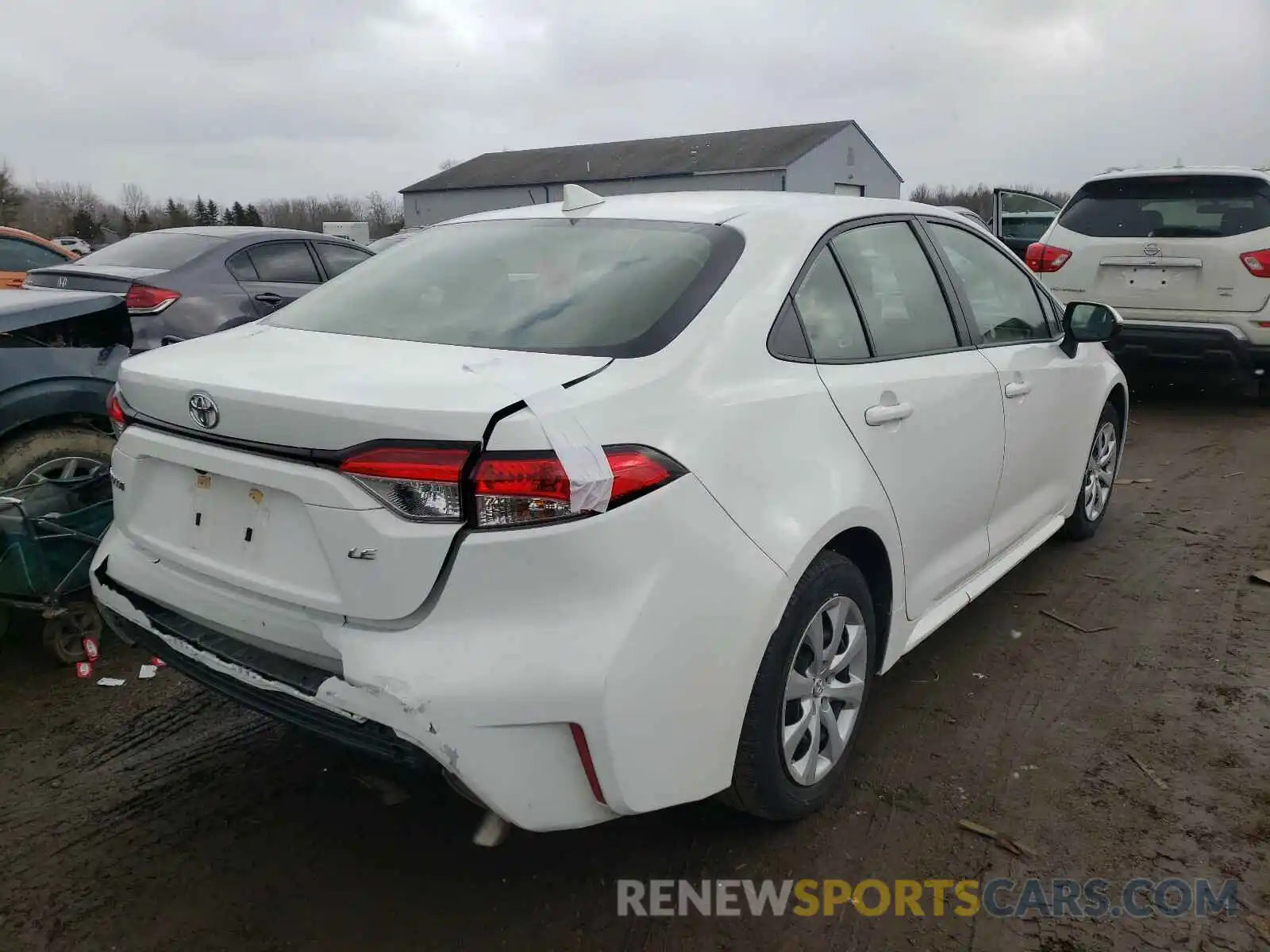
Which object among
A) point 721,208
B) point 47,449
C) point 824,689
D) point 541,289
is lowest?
point 824,689

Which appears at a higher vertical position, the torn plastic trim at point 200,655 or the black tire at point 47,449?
the black tire at point 47,449

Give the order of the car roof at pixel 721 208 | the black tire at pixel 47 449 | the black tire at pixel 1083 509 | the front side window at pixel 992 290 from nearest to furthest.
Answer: the car roof at pixel 721 208 → the front side window at pixel 992 290 → the black tire at pixel 47 449 → the black tire at pixel 1083 509

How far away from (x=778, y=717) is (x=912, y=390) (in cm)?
111

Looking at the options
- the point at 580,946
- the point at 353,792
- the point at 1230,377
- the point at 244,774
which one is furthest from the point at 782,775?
the point at 1230,377

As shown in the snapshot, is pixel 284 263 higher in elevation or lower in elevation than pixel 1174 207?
lower

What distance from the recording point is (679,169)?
4856 centimetres

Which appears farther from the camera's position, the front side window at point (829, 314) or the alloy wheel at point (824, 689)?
the front side window at point (829, 314)

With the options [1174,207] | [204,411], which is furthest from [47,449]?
[1174,207]

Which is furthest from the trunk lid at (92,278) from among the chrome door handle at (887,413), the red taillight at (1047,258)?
the red taillight at (1047,258)

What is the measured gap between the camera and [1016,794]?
2.73m

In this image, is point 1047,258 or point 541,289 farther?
point 1047,258

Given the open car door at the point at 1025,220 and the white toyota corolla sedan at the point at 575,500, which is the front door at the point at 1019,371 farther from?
the open car door at the point at 1025,220

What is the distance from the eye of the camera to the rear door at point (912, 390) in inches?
103

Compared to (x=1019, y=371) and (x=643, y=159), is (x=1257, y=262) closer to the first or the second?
(x=1019, y=371)
